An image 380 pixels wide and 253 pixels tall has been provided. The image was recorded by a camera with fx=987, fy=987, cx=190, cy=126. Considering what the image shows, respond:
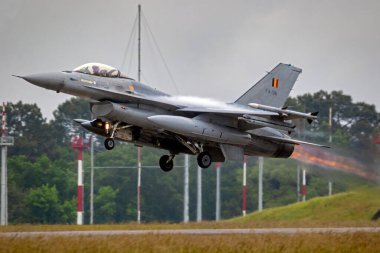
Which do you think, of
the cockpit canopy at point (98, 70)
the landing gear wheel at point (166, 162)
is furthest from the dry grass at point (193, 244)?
the landing gear wheel at point (166, 162)

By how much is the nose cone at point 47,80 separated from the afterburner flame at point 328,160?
11.6 metres

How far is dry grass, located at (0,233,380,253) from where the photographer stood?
20.9 meters

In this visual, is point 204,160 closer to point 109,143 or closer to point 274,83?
point 109,143

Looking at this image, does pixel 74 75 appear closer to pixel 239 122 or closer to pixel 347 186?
pixel 239 122

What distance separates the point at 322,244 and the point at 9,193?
Answer: 4389 cm

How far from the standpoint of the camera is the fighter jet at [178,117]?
92.1 ft

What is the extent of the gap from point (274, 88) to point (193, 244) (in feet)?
36.6

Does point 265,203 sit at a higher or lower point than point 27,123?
lower

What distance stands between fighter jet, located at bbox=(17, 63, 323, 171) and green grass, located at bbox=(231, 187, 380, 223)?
8895 mm

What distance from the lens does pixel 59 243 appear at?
21.5 meters

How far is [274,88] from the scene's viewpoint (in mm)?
32094

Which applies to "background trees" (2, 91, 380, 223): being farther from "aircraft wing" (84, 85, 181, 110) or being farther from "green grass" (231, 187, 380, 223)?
"aircraft wing" (84, 85, 181, 110)

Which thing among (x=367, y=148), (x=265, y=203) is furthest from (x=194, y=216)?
(x=367, y=148)

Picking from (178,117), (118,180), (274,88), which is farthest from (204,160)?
(118,180)
